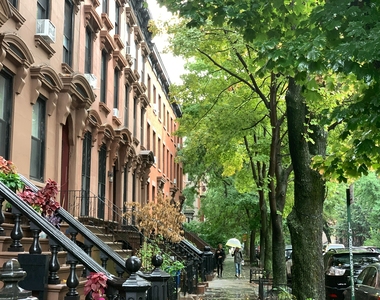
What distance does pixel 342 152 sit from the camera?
9047 millimetres

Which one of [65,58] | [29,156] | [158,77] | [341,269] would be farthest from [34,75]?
[158,77]

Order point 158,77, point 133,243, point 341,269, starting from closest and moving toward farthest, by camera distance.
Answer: point 341,269 → point 133,243 → point 158,77

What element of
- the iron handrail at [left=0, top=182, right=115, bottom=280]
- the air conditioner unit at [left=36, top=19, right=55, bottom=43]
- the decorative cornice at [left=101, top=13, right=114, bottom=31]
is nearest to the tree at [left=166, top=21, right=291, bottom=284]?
the decorative cornice at [left=101, top=13, right=114, bottom=31]

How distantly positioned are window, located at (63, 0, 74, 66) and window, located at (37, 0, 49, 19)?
1553 mm

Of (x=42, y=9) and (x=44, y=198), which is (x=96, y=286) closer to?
(x=44, y=198)

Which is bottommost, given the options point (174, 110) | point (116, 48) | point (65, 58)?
point (65, 58)

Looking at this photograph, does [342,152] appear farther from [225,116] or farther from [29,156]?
[225,116]

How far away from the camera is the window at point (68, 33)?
1457 cm

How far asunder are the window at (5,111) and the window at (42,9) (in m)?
2.64

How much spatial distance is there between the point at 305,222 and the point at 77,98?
7925 millimetres

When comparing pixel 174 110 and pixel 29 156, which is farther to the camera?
pixel 174 110

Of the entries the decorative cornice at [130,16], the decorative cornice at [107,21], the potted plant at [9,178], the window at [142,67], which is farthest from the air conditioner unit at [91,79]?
the window at [142,67]

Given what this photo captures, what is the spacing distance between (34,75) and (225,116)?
9384 mm

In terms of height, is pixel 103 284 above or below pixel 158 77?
below
